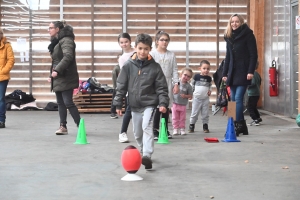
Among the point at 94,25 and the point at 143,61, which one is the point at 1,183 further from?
the point at 94,25

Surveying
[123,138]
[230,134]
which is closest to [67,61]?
[123,138]

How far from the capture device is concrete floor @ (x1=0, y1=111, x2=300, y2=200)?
623 cm

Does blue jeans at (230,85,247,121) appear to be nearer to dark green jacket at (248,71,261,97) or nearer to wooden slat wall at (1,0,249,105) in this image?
dark green jacket at (248,71,261,97)

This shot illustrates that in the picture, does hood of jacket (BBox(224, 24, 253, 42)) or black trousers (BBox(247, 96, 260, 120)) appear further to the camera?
black trousers (BBox(247, 96, 260, 120))

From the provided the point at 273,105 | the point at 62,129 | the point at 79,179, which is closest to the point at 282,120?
the point at 273,105

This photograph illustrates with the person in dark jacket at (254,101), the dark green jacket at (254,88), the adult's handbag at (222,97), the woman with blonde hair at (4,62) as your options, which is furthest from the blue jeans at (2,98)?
the adult's handbag at (222,97)

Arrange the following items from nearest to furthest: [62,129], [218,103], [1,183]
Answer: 1. [1,183]
2. [62,129]
3. [218,103]

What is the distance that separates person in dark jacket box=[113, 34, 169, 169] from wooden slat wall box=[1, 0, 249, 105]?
1211 centimetres

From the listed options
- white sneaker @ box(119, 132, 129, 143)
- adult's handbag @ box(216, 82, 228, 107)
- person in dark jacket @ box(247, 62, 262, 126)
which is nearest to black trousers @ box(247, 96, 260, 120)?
person in dark jacket @ box(247, 62, 262, 126)

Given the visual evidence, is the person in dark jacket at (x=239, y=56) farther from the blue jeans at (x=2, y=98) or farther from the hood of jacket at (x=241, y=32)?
the blue jeans at (x=2, y=98)

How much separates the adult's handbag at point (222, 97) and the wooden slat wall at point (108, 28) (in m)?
3.51

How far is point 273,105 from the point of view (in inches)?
687

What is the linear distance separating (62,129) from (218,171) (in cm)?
457

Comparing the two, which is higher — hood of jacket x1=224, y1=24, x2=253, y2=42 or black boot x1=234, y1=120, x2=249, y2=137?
hood of jacket x1=224, y1=24, x2=253, y2=42
